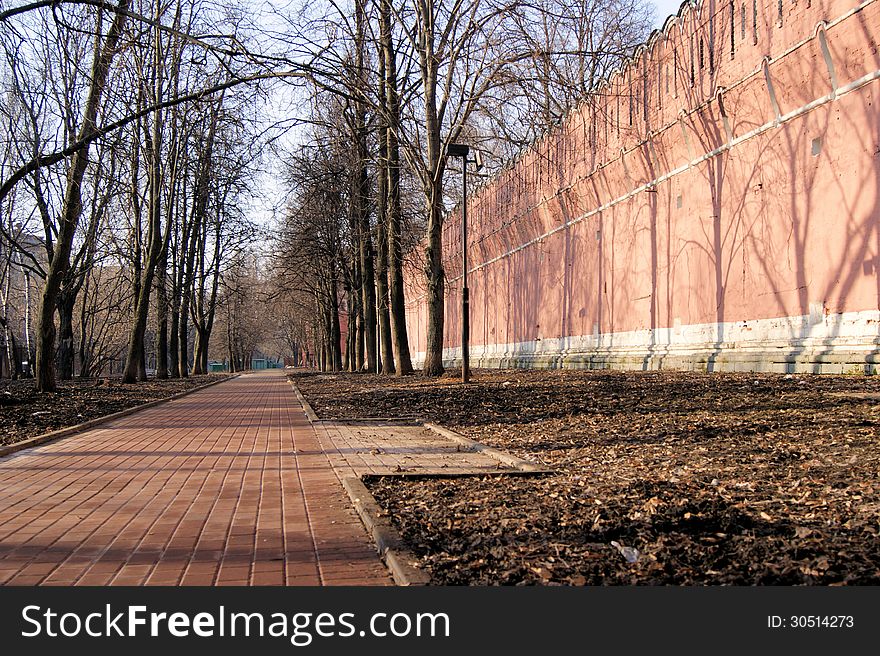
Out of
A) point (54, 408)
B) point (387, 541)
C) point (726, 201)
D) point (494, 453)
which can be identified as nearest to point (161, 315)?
point (54, 408)

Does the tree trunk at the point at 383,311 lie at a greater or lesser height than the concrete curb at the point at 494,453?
greater

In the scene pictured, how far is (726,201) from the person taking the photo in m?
17.0

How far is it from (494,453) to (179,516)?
352cm

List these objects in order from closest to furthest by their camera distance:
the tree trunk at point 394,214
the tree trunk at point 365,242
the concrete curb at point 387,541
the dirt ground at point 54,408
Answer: the concrete curb at point 387,541 < the dirt ground at point 54,408 < the tree trunk at point 394,214 < the tree trunk at point 365,242

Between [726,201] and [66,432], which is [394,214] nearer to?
[726,201]

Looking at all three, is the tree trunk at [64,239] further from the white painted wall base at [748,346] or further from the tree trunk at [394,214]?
the white painted wall base at [748,346]

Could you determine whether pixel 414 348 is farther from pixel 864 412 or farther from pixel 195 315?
pixel 864 412

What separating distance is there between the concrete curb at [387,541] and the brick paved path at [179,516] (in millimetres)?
74

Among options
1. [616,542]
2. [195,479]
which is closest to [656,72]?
[195,479]

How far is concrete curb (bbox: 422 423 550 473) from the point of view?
7.16m

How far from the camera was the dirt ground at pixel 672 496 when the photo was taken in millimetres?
3859

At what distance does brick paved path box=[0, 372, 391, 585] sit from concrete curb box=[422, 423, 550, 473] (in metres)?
1.60

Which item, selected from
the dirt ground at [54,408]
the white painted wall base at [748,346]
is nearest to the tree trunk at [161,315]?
the dirt ground at [54,408]

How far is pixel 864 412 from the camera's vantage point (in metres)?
8.65
